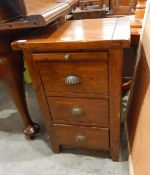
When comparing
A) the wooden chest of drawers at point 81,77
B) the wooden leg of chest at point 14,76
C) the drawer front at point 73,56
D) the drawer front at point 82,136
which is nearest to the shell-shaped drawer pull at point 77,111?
the wooden chest of drawers at point 81,77

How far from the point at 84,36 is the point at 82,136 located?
539 millimetres

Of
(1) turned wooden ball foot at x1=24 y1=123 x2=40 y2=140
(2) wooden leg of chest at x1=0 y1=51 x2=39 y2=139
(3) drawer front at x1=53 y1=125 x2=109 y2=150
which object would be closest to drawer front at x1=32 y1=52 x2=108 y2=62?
(2) wooden leg of chest at x1=0 y1=51 x2=39 y2=139

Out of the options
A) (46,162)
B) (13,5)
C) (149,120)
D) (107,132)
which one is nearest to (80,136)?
(107,132)

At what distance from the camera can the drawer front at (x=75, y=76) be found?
81 centimetres

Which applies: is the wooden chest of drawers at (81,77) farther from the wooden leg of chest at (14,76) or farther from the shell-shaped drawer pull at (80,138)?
the wooden leg of chest at (14,76)

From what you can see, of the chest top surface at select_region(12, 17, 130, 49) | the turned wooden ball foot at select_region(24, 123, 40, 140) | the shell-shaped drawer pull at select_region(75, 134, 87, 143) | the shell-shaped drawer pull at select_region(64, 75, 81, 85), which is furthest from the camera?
the turned wooden ball foot at select_region(24, 123, 40, 140)

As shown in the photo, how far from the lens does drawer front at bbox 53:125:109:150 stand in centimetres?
102

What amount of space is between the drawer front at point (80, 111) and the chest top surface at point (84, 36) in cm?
28

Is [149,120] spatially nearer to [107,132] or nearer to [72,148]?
[107,132]

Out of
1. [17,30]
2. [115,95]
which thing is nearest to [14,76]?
[17,30]

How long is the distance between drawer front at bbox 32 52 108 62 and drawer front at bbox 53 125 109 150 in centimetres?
40

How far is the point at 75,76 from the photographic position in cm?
84

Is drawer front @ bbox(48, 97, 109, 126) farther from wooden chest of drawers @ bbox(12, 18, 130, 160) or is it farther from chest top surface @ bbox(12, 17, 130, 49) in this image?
chest top surface @ bbox(12, 17, 130, 49)

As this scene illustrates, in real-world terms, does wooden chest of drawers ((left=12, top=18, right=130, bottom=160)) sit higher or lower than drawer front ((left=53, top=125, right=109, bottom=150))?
higher
